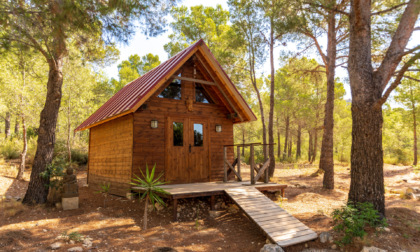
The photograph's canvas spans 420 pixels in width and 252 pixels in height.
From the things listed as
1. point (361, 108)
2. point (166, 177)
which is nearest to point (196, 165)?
point (166, 177)

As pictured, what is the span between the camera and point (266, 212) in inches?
236

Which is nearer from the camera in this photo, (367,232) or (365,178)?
(367,232)

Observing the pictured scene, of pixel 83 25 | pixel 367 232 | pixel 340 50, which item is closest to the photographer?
pixel 367 232

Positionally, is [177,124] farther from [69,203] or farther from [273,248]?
[273,248]

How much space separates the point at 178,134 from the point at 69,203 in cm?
377

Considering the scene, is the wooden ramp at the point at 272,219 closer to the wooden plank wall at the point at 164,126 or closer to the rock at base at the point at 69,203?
the wooden plank wall at the point at 164,126

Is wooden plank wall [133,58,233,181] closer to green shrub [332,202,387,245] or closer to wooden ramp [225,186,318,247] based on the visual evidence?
wooden ramp [225,186,318,247]

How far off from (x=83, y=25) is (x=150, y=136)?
362 centimetres

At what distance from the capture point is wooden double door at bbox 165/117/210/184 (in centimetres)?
857

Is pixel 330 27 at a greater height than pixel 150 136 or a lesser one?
greater

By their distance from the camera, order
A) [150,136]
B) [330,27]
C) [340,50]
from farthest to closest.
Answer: [340,50]
[330,27]
[150,136]

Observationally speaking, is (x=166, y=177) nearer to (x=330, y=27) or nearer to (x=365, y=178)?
(x=365, y=178)

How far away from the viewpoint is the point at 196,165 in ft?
29.7

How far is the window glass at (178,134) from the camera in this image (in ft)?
28.8
